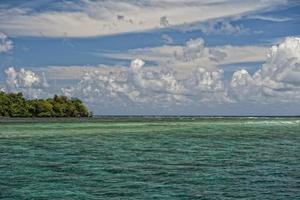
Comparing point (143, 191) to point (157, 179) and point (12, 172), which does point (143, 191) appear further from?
point (12, 172)

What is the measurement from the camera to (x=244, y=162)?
128 feet

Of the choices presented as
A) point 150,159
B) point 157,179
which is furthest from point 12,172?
point 150,159

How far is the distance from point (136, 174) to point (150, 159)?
366 inches

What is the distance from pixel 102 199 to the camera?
23.8 meters

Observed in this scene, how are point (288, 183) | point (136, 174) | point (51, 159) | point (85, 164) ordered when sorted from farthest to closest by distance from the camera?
point (51, 159)
point (85, 164)
point (136, 174)
point (288, 183)

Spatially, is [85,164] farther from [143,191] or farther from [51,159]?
[143,191]

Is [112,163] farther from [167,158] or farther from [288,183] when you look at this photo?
[288,183]

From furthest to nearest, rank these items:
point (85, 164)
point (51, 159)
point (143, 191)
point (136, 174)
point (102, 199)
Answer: point (51, 159) < point (85, 164) < point (136, 174) < point (143, 191) < point (102, 199)

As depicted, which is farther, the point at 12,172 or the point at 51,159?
the point at 51,159

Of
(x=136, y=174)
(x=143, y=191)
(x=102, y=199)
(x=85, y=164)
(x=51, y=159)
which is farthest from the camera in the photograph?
(x=51, y=159)

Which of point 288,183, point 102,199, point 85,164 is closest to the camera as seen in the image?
point 102,199

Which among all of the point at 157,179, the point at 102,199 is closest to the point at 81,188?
the point at 102,199

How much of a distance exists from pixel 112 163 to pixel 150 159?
4.02 meters

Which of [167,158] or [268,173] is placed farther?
[167,158]
